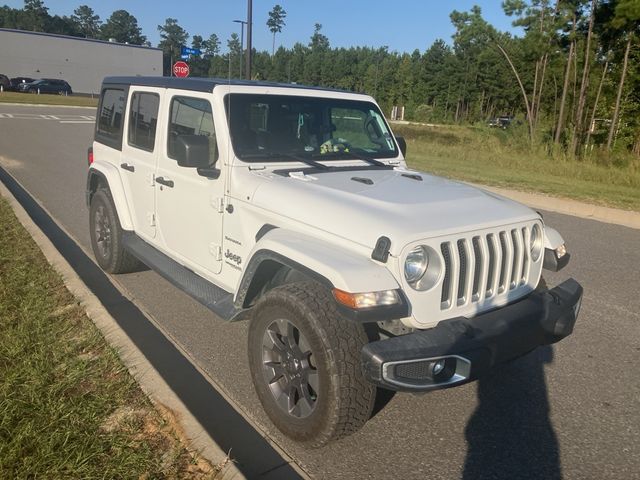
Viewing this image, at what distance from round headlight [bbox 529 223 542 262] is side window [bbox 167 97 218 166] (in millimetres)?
2186

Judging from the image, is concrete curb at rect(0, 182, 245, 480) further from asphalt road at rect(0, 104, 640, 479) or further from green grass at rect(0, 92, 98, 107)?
green grass at rect(0, 92, 98, 107)

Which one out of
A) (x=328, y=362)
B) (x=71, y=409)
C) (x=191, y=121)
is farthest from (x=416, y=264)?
(x=191, y=121)

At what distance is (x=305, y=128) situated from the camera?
4316 mm

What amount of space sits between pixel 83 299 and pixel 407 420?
2918mm

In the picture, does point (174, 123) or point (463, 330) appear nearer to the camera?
point (463, 330)

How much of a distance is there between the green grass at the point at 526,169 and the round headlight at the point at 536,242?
25.6 ft

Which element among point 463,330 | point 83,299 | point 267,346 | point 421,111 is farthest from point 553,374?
point 421,111

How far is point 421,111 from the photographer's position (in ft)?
226

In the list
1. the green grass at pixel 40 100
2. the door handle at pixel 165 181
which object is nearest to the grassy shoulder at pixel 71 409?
the door handle at pixel 165 181

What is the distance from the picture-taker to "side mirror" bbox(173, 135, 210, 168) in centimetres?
371

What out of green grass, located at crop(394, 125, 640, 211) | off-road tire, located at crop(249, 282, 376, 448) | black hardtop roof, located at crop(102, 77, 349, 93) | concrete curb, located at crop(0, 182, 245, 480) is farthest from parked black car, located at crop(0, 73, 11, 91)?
off-road tire, located at crop(249, 282, 376, 448)

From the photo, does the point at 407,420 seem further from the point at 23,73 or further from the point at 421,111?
the point at 23,73

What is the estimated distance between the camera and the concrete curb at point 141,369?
2.85m

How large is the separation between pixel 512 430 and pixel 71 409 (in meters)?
2.53
